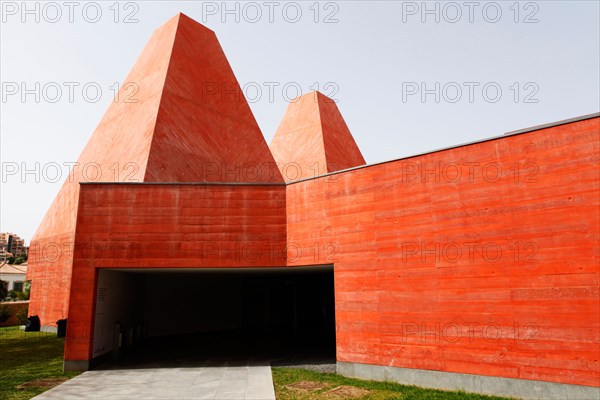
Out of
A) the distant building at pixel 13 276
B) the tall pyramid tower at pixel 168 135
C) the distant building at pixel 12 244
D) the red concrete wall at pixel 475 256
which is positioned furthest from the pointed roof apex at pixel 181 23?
the distant building at pixel 12 244

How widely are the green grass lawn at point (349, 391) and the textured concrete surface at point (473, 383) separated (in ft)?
0.59

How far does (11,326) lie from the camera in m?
27.9

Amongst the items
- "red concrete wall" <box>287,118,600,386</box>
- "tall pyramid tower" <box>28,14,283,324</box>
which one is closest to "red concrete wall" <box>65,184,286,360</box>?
"red concrete wall" <box>287,118,600,386</box>

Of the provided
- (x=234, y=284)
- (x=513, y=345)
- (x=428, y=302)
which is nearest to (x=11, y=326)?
(x=234, y=284)

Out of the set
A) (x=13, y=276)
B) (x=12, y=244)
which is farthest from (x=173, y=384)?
(x=12, y=244)

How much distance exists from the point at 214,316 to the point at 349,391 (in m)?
14.9

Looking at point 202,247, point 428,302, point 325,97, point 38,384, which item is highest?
point 325,97

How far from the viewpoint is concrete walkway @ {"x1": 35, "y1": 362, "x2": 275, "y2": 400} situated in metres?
8.91

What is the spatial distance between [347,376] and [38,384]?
7926 mm

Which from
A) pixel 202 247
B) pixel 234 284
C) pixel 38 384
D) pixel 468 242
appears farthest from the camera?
pixel 234 284

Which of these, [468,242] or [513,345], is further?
[468,242]

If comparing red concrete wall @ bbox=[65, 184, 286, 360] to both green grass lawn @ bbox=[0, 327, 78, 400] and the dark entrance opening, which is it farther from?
green grass lawn @ bbox=[0, 327, 78, 400]

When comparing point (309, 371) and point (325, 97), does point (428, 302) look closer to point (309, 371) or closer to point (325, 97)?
point (309, 371)

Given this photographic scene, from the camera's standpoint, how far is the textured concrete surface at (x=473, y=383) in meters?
7.50
